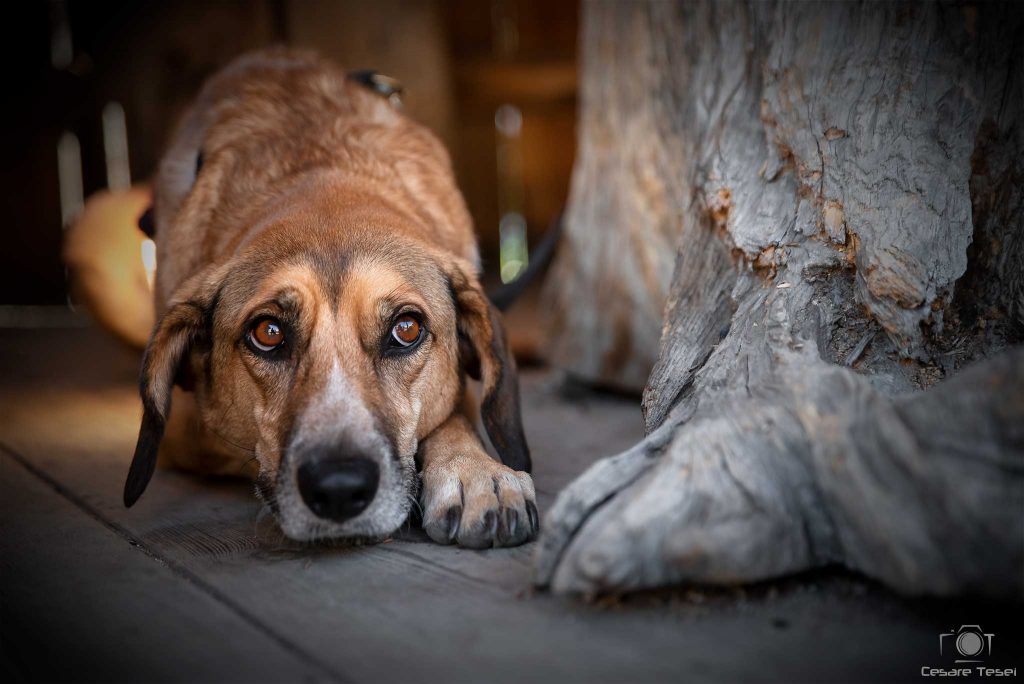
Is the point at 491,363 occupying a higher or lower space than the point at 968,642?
higher

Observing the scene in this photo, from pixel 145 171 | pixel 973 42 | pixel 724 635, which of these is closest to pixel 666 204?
pixel 973 42

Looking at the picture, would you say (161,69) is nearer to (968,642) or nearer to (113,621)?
(113,621)

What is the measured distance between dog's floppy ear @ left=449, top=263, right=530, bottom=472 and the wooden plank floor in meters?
0.22

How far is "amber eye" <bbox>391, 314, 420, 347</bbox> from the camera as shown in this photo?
8.86 feet

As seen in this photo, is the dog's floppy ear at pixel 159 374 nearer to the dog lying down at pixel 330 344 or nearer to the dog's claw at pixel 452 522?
the dog lying down at pixel 330 344

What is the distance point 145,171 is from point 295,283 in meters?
5.41

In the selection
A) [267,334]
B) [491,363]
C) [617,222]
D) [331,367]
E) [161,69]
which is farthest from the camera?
[161,69]

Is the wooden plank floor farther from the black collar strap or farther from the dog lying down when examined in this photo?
the black collar strap

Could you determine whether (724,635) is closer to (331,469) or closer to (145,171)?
(331,469)

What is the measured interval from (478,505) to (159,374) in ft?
3.71

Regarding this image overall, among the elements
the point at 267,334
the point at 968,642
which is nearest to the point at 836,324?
the point at 968,642

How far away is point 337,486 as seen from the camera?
221 cm

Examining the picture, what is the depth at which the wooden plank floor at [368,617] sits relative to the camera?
1623 millimetres

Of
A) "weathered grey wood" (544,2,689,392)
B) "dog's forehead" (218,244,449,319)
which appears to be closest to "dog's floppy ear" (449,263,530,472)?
"dog's forehead" (218,244,449,319)
